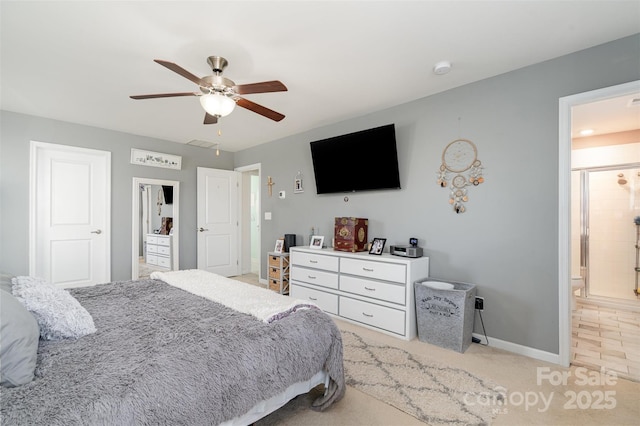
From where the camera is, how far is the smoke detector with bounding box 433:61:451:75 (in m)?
2.38

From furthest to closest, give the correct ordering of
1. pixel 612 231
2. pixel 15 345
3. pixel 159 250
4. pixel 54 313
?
pixel 159 250 < pixel 612 231 < pixel 54 313 < pixel 15 345

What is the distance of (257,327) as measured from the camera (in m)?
1.53

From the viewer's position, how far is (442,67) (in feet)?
7.88

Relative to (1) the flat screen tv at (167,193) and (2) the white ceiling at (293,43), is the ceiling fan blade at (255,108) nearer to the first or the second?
(2) the white ceiling at (293,43)

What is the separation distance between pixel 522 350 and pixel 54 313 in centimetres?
328

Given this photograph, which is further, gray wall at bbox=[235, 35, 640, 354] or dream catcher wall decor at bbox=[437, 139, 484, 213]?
dream catcher wall decor at bbox=[437, 139, 484, 213]

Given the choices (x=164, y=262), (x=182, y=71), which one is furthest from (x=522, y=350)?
(x=164, y=262)

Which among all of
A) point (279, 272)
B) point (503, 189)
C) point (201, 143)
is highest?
point (201, 143)

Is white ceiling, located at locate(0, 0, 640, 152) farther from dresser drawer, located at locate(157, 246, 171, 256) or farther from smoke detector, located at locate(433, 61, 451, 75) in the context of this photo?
dresser drawer, located at locate(157, 246, 171, 256)

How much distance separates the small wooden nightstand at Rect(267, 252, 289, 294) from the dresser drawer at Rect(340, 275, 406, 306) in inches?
46.5

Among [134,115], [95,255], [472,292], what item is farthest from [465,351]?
[95,255]

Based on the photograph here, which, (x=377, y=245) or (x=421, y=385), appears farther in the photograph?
(x=377, y=245)

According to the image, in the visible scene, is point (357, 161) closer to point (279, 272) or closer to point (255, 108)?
point (255, 108)

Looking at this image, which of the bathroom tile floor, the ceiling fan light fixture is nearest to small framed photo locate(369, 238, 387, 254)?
the bathroom tile floor
